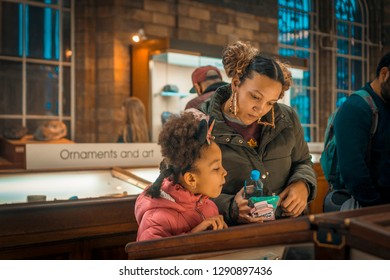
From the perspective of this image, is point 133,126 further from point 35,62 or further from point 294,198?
point 294,198

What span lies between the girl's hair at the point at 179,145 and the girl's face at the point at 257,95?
0.67ft

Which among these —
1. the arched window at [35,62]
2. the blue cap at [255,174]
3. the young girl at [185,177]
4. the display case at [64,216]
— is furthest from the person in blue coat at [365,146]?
the arched window at [35,62]

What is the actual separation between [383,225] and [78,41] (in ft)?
24.1

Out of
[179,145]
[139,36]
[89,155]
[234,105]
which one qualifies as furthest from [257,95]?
[139,36]

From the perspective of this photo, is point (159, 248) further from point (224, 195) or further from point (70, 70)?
point (70, 70)

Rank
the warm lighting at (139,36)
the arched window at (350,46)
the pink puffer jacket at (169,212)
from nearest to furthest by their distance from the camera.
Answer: the pink puffer jacket at (169,212) < the arched window at (350,46) < the warm lighting at (139,36)

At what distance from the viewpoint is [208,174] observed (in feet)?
5.39

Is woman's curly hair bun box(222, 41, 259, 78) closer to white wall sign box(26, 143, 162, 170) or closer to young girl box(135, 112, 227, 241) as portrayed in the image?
young girl box(135, 112, 227, 241)

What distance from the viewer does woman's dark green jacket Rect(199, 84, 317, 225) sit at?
5.92 feet

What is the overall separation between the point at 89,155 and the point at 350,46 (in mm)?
2075

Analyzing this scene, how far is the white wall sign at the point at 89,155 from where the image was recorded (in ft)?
11.0

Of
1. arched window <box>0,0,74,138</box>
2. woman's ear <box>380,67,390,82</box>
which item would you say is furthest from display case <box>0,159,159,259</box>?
arched window <box>0,0,74,138</box>

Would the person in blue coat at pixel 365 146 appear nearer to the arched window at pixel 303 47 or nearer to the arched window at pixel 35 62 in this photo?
the arched window at pixel 303 47
